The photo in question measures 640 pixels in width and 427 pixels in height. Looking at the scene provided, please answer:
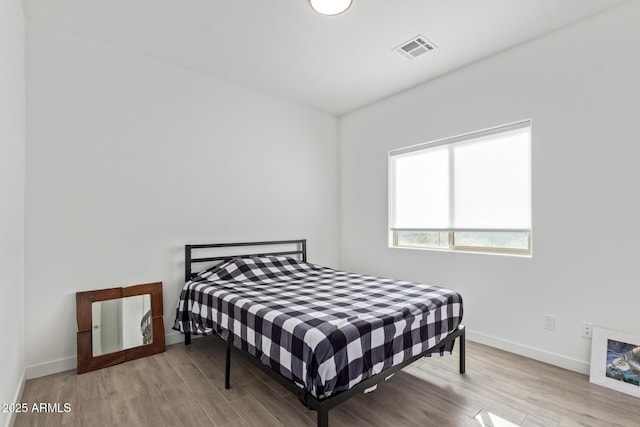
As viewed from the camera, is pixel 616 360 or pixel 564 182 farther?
pixel 564 182

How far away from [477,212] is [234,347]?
250 centimetres

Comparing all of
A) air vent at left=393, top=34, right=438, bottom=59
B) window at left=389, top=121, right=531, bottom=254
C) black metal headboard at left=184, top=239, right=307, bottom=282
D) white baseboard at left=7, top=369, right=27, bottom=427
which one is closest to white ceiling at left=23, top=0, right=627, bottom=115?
air vent at left=393, top=34, right=438, bottom=59

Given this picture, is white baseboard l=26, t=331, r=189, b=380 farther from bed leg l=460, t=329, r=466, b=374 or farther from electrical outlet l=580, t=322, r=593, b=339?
electrical outlet l=580, t=322, r=593, b=339

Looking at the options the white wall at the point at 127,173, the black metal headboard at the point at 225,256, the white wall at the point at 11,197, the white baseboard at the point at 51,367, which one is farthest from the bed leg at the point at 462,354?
the white baseboard at the point at 51,367

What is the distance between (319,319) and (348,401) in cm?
68

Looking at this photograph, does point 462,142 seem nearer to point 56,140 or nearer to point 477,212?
point 477,212

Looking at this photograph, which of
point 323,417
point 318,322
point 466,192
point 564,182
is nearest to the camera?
point 323,417

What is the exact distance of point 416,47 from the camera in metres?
2.73

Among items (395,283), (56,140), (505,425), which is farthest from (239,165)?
(505,425)

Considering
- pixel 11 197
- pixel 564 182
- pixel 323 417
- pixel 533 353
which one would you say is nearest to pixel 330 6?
pixel 564 182

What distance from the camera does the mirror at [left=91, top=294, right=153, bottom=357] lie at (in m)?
2.48

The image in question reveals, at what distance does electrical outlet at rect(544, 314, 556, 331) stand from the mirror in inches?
132

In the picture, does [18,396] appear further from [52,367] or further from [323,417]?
[323,417]

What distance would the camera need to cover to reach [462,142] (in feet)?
10.4
